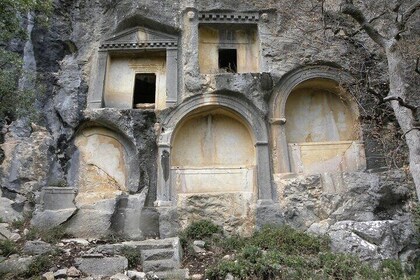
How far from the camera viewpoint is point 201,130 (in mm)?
12906

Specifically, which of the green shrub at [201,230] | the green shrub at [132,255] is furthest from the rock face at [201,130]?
the green shrub at [132,255]

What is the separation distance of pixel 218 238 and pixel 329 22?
720 cm

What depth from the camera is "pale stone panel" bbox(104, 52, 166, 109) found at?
13.3m

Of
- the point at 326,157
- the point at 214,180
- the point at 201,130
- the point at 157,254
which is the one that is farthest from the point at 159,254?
Answer: the point at 326,157

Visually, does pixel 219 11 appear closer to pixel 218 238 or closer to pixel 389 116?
pixel 389 116

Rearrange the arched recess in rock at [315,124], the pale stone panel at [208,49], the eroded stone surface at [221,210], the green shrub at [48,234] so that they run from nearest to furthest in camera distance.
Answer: the green shrub at [48,234] → the eroded stone surface at [221,210] → the arched recess in rock at [315,124] → the pale stone panel at [208,49]

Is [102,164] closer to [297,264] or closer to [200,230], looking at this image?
[200,230]

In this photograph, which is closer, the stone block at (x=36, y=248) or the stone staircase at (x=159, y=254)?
the stone staircase at (x=159, y=254)

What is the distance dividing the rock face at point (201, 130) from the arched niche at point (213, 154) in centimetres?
4

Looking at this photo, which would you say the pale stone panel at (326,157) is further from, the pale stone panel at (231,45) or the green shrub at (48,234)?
the green shrub at (48,234)

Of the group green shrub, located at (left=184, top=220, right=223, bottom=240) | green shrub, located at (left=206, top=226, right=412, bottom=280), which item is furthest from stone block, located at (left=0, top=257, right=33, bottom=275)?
green shrub, located at (left=184, top=220, right=223, bottom=240)

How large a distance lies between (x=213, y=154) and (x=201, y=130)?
33.5 inches

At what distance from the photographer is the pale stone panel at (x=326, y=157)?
40.1 ft

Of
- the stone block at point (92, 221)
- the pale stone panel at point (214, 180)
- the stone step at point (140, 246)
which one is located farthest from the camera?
the pale stone panel at point (214, 180)
